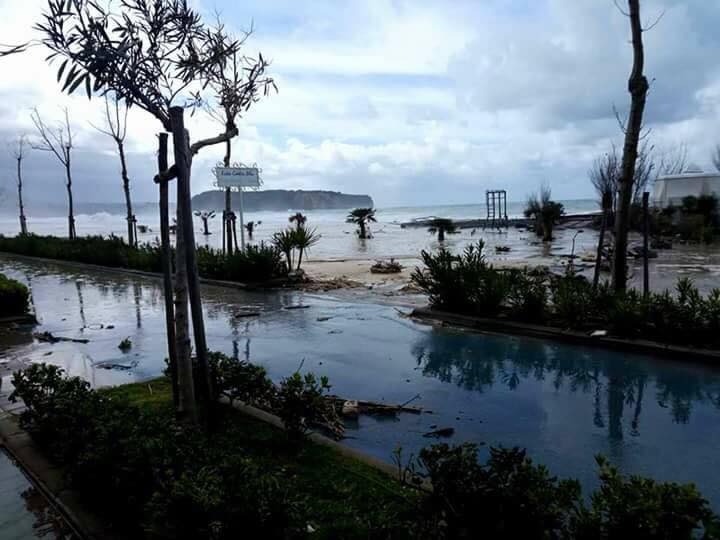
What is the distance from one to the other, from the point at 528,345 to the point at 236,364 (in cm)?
371

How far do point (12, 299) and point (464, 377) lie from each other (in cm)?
755

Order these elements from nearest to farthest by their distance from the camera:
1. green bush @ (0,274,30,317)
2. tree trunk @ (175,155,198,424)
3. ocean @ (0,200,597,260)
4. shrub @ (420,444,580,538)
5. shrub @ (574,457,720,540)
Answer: shrub @ (574,457,720,540)
shrub @ (420,444,580,538)
tree trunk @ (175,155,198,424)
green bush @ (0,274,30,317)
ocean @ (0,200,597,260)

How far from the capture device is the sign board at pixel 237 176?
525 inches

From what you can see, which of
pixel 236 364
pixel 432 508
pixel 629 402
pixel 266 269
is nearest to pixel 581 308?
pixel 629 402

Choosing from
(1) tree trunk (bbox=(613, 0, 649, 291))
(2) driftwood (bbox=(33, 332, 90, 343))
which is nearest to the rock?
(1) tree trunk (bbox=(613, 0, 649, 291))

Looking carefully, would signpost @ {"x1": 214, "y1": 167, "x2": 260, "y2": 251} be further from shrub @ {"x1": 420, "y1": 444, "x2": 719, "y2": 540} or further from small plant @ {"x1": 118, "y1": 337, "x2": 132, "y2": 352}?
shrub @ {"x1": 420, "y1": 444, "x2": 719, "y2": 540}

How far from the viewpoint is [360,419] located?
4.22 meters

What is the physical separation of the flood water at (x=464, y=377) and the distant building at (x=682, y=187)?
26154 mm

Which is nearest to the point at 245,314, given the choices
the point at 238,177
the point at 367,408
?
the point at 367,408

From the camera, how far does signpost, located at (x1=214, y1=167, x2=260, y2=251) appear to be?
1333 cm

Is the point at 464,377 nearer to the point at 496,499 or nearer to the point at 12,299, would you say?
the point at 496,499

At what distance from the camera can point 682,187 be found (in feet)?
96.2

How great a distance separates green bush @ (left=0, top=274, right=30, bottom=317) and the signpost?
5.48 metres

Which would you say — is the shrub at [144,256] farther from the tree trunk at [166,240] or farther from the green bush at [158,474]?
the green bush at [158,474]
